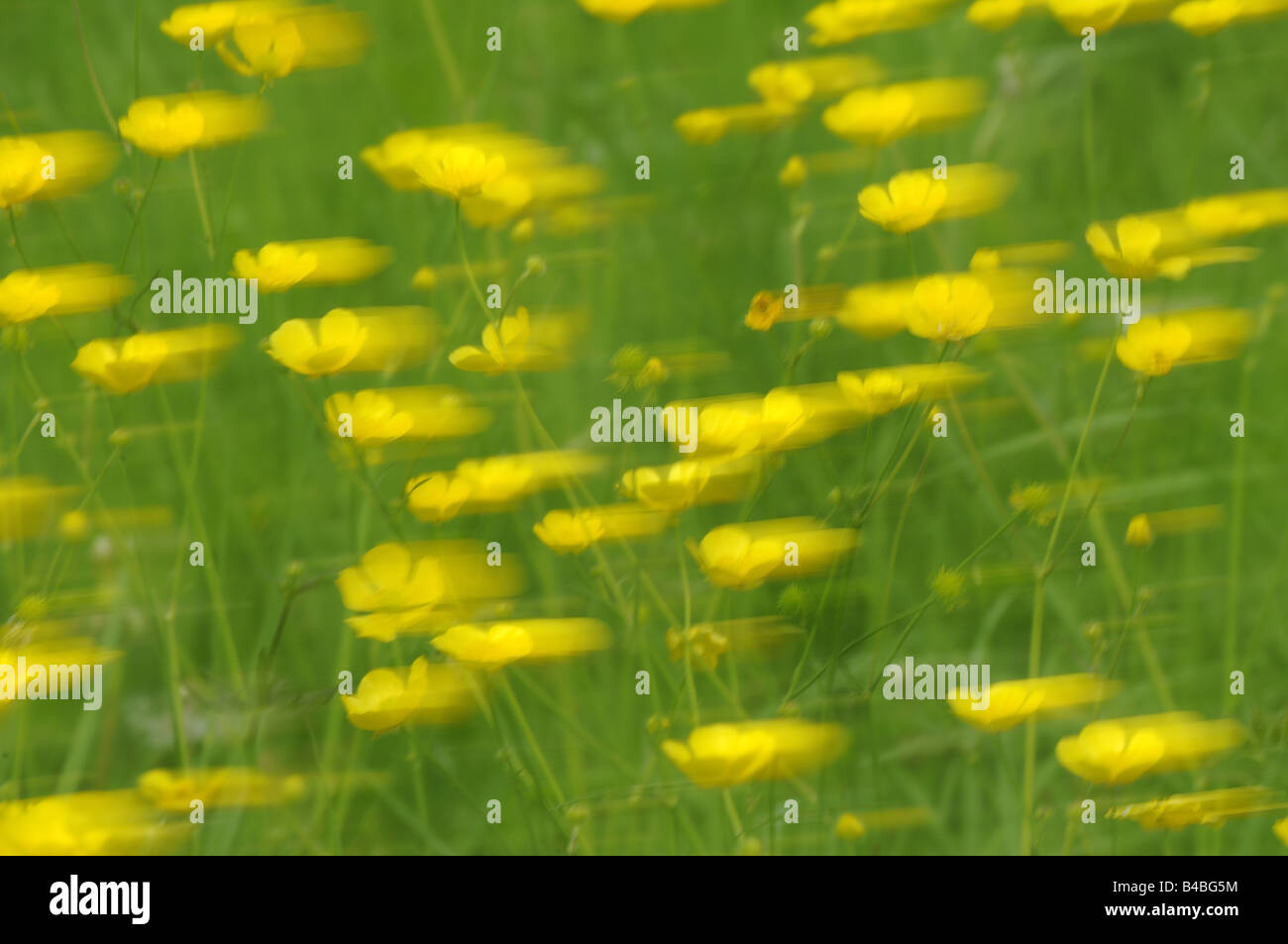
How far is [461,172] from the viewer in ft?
3.70

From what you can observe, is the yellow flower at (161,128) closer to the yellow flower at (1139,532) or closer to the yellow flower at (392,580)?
the yellow flower at (392,580)

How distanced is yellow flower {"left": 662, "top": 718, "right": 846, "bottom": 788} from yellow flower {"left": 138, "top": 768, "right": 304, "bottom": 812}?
341 mm

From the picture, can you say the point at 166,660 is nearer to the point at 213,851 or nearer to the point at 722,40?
the point at 213,851

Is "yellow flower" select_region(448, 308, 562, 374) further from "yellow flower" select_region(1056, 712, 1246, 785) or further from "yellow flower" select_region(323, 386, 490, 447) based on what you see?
"yellow flower" select_region(1056, 712, 1246, 785)

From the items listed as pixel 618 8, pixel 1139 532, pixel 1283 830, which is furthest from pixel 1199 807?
pixel 618 8

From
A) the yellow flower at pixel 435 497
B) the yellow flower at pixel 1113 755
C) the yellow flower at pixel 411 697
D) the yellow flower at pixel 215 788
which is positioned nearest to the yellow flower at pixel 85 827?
the yellow flower at pixel 215 788

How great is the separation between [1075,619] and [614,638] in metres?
0.44

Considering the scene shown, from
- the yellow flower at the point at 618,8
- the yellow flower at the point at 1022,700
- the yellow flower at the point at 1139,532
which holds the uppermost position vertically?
the yellow flower at the point at 618,8

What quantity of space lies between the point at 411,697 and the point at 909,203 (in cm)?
53

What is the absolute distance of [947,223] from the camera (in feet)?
5.31

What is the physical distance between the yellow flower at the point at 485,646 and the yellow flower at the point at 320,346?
0.23 metres

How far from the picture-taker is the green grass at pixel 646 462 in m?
1.18

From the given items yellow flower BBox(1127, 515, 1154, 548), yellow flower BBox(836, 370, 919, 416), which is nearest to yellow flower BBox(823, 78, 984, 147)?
yellow flower BBox(836, 370, 919, 416)
